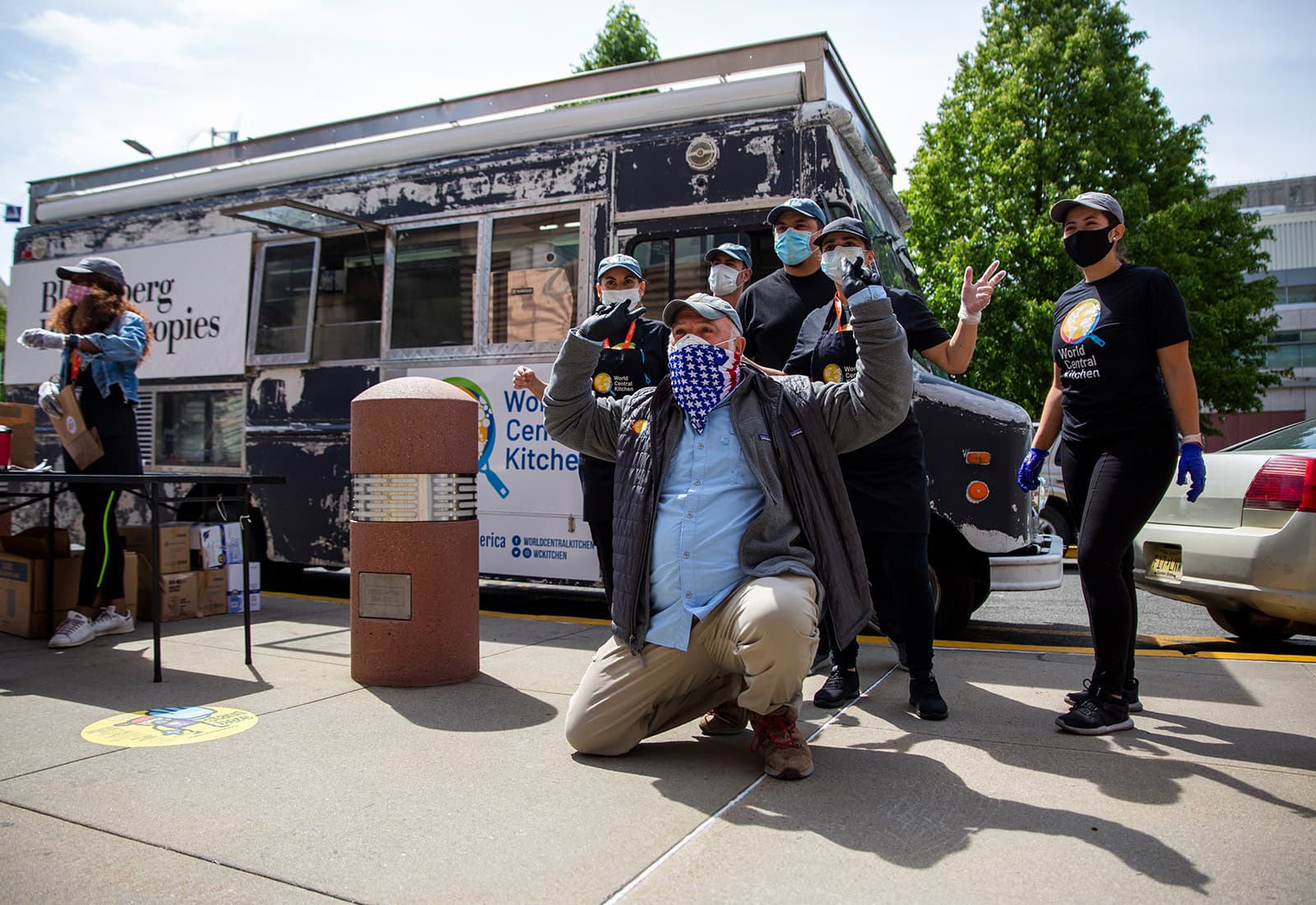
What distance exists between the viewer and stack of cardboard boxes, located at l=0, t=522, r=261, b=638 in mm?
5332

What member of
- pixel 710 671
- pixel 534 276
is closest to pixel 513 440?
pixel 534 276

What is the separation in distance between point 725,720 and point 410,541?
159 cm

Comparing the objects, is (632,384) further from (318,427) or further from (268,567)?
(268,567)

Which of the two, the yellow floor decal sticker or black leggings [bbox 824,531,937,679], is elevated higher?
black leggings [bbox 824,531,937,679]

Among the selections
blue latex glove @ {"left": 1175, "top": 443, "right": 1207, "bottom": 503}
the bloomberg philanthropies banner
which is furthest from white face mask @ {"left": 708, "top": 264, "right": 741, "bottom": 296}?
the bloomberg philanthropies banner

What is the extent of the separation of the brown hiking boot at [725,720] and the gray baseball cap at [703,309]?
1368 millimetres

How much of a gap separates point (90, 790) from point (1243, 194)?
69.6 ft

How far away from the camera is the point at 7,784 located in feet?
9.57

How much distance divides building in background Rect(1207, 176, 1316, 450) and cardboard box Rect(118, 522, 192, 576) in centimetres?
3428

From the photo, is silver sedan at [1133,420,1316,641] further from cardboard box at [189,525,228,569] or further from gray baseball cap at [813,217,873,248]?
cardboard box at [189,525,228,569]

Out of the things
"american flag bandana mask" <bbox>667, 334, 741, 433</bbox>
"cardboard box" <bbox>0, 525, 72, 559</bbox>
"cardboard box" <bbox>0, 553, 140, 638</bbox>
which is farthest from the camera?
"cardboard box" <bbox>0, 525, 72, 559</bbox>

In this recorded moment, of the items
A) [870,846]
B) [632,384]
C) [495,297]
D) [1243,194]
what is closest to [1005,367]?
[1243,194]

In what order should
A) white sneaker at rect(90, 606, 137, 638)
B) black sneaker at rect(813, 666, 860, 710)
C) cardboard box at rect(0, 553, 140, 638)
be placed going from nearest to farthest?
black sneaker at rect(813, 666, 860, 710) < white sneaker at rect(90, 606, 137, 638) < cardboard box at rect(0, 553, 140, 638)

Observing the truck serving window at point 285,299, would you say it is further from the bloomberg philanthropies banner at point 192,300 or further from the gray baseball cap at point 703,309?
the gray baseball cap at point 703,309
